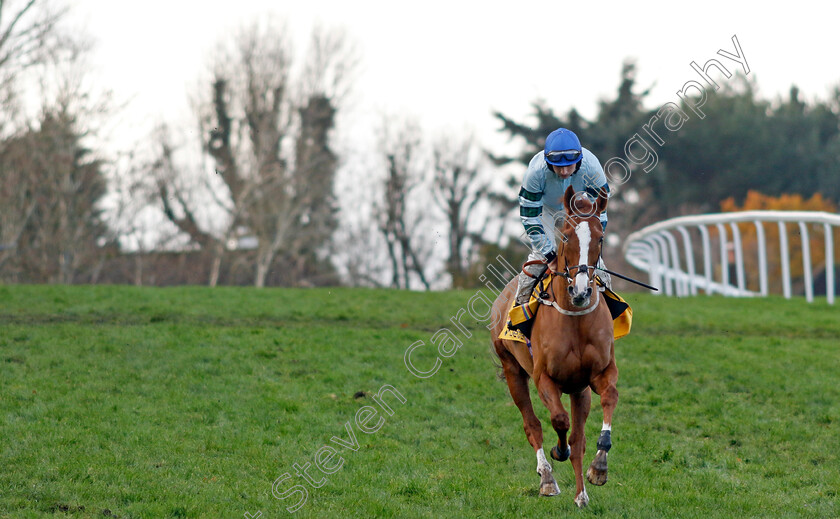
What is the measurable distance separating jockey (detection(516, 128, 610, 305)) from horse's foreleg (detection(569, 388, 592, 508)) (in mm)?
992

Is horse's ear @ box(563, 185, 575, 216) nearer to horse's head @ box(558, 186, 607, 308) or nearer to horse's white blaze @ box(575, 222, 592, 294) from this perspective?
horse's head @ box(558, 186, 607, 308)

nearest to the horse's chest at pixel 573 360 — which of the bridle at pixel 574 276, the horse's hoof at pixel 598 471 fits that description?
the bridle at pixel 574 276

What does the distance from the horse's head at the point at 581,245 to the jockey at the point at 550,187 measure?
21 cm

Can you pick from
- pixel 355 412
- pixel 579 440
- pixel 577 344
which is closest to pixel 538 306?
pixel 577 344

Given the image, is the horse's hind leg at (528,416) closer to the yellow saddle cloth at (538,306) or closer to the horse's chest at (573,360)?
the yellow saddle cloth at (538,306)

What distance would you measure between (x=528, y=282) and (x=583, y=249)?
1.41 meters

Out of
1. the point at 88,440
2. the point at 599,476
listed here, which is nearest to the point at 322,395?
the point at 88,440

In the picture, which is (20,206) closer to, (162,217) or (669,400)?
(162,217)

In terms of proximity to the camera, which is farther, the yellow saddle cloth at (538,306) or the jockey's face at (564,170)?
the yellow saddle cloth at (538,306)

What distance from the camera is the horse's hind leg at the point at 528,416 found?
7.46m

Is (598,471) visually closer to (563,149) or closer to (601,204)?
(601,204)

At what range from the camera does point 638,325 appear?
639 inches

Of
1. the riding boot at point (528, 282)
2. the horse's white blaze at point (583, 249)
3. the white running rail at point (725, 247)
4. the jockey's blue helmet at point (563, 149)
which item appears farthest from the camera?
the white running rail at point (725, 247)

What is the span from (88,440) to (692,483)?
6019 millimetres
